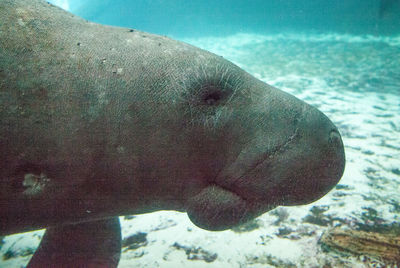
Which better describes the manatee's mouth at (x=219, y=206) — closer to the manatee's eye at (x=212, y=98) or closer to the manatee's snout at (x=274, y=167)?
the manatee's snout at (x=274, y=167)

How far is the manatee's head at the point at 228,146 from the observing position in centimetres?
200

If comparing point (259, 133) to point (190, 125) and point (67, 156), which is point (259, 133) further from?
point (67, 156)

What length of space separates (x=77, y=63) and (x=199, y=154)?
1066mm

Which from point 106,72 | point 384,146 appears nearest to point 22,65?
point 106,72

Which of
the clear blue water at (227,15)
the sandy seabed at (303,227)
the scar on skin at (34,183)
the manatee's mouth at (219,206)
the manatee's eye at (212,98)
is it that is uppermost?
the clear blue water at (227,15)

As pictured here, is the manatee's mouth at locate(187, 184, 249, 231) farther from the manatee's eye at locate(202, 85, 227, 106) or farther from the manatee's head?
the manatee's eye at locate(202, 85, 227, 106)

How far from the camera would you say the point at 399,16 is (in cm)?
2323

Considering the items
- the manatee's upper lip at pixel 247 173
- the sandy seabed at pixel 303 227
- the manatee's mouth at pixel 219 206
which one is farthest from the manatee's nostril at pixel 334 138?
the sandy seabed at pixel 303 227

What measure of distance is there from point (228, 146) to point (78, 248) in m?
1.94

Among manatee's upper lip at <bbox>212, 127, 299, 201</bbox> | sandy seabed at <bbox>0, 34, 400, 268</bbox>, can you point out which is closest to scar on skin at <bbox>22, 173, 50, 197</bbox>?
manatee's upper lip at <bbox>212, 127, 299, 201</bbox>

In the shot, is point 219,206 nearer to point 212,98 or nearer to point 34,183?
point 212,98

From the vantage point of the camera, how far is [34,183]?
1.88 metres

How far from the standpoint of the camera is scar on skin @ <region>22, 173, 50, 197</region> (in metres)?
1.87

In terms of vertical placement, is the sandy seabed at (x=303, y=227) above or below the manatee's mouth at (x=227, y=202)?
below
